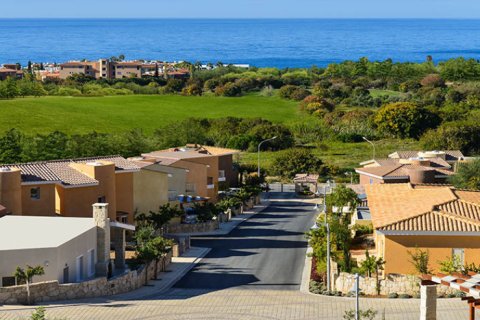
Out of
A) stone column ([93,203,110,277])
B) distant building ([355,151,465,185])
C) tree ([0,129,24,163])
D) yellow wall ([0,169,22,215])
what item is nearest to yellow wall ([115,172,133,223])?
yellow wall ([0,169,22,215])

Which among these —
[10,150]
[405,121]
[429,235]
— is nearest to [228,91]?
[405,121]

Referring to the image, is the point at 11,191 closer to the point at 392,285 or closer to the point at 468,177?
the point at 392,285

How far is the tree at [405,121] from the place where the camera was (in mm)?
107000

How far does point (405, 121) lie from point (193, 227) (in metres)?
54.8

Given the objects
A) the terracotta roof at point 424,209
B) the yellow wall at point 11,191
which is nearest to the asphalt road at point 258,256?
the terracotta roof at point 424,209

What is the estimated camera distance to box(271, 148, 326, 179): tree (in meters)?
86.8

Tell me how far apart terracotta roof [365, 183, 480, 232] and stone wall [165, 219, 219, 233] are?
37.3 ft

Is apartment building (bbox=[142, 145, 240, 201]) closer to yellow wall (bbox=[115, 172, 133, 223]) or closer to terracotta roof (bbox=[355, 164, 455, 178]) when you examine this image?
yellow wall (bbox=[115, 172, 133, 223])

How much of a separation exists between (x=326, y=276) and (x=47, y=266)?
10893 mm

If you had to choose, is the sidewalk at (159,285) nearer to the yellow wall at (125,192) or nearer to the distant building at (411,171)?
the yellow wall at (125,192)

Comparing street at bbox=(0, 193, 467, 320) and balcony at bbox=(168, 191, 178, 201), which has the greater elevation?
balcony at bbox=(168, 191, 178, 201)

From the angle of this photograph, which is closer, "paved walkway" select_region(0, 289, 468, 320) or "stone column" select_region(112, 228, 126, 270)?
"paved walkway" select_region(0, 289, 468, 320)

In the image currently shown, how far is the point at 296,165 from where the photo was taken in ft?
286

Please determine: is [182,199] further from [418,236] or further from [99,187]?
[418,236]
